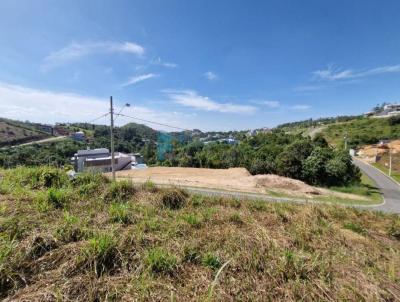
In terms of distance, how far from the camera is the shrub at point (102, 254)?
223cm

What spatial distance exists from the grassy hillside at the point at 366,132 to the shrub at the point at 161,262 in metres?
66.2

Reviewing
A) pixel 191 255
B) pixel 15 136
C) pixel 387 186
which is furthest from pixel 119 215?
pixel 15 136

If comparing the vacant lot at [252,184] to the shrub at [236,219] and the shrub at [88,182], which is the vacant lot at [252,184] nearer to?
the shrub at [88,182]

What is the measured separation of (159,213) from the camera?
155 inches

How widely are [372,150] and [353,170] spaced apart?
111 feet

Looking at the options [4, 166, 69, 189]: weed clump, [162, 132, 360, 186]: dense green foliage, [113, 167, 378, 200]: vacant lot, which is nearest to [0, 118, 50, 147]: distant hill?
[113, 167, 378, 200]: vacant lot

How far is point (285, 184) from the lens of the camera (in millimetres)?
20141

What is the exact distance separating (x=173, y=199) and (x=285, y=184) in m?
17.7

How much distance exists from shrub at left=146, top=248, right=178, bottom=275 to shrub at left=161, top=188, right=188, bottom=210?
6.72 feet

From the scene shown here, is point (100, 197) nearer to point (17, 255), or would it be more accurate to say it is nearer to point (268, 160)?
point (17, 255)

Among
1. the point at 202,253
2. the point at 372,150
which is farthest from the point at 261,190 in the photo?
the point at 372,150

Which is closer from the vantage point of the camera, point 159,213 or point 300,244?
point 300,244

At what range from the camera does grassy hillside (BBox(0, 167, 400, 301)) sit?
2.04 m

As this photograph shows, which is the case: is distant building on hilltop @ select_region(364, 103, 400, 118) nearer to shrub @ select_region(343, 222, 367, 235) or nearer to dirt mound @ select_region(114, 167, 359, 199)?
dirt mound @ select_region(114, 167, 359, 199)
